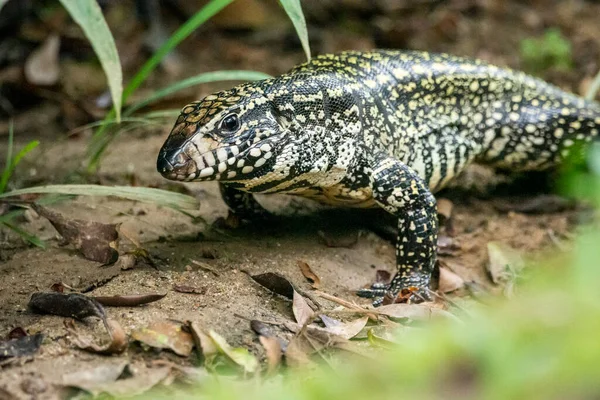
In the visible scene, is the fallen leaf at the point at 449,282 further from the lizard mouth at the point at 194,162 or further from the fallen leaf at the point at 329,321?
the lizard mouth at the point at 194,162

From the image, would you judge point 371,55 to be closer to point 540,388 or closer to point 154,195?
point 154,195

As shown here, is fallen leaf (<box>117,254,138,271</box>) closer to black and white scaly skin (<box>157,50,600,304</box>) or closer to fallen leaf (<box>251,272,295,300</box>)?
black and white scaly skin (<box>157,50,600,304</box>)

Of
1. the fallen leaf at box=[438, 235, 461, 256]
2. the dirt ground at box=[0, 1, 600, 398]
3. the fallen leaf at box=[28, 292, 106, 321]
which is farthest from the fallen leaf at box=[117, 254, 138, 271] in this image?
the fallen leaf at box=[438, 235, 461, 256]

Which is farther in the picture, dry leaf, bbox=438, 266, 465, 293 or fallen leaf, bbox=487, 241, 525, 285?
fallen leaf, bbox=487, 241, 525, 285

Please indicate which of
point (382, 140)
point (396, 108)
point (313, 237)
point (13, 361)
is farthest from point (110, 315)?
point (396, 108)

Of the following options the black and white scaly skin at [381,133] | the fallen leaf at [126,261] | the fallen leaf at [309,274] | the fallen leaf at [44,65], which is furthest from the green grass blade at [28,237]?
the fallen leaf at [44,65]

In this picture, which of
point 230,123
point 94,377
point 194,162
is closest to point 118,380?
point 94,377

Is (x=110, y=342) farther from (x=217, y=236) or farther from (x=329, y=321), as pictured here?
(x=217, y=236)
